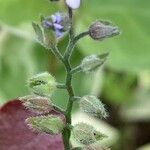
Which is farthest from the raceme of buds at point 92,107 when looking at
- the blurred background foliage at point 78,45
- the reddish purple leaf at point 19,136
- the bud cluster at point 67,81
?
the blurred background foliage at point 78,45

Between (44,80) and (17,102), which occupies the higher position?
(44,80)

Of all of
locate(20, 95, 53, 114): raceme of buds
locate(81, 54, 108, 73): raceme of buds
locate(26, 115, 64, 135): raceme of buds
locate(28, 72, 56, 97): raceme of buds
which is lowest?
locate(26, 115, 64, 135): raceme of buds

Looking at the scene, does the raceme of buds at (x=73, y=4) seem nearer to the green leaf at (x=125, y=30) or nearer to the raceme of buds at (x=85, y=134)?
the raceme of buds at (x=85, y=134)

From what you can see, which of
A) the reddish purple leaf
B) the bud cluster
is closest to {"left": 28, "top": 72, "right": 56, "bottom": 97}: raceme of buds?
the bud cluster

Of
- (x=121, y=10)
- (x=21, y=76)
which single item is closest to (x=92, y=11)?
(x=121, y=10)

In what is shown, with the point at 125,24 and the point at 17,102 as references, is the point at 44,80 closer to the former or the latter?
the point at 17,102

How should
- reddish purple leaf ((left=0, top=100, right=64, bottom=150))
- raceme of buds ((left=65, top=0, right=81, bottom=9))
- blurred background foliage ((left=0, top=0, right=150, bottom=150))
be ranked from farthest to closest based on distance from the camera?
blurred background foliage ((left=0, top=0, right=150, bottom=150)), reddish purple leaf ((left=0, top=100, right=64, bottom=150)), raceme of buds ((left=65, top=0, right=81, bottom=9))

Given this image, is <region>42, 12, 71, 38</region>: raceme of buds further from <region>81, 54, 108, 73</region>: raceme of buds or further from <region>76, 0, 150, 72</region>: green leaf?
<region>76, 0, 150, 72</region>: green leaf
